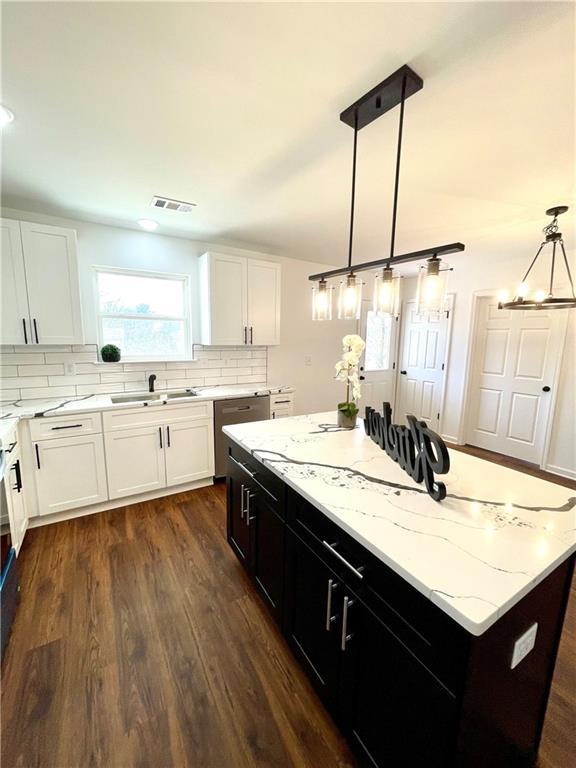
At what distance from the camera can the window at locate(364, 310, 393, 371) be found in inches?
203

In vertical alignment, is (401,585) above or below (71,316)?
below

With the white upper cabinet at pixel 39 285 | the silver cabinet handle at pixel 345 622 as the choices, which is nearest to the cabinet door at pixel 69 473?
the white upper cabinet at pixel 39 285

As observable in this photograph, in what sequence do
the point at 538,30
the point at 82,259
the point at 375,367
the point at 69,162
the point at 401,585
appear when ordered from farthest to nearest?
the point at 375,367
the point at 82,259
the point at 69,162
the point at 538,30
the point at 401,585

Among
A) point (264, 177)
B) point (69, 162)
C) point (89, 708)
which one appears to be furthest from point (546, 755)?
point (69, 162)

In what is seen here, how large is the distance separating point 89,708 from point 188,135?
8.82ft

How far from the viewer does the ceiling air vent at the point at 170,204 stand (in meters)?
2.41

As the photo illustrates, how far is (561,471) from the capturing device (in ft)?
11.8

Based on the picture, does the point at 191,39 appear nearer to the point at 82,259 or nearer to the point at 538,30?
the point at 538,30

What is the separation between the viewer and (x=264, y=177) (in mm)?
2076

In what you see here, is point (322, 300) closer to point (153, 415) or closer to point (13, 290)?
point (153, 415)

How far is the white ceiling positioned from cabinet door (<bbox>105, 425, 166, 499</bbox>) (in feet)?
6.26

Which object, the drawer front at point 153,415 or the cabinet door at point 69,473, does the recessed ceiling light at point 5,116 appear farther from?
the cabinet door at point 69,473

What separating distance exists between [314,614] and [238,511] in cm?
82

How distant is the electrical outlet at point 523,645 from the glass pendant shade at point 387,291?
1233mm
